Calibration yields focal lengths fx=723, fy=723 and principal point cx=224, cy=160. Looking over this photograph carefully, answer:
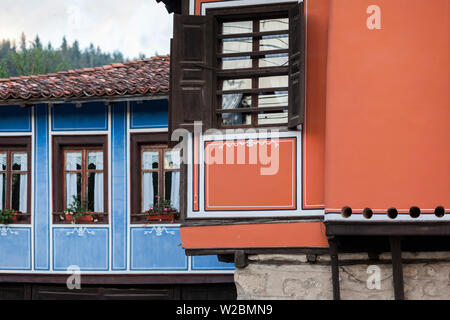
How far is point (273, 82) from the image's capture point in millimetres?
7406

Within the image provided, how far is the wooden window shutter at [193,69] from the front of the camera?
7.45 m

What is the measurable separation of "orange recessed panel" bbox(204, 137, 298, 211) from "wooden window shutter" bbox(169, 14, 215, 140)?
0.43 m

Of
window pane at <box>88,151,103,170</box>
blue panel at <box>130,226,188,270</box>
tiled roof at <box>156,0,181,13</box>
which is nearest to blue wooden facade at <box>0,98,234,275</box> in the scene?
blue panel at <box>130,226,188,270</box>

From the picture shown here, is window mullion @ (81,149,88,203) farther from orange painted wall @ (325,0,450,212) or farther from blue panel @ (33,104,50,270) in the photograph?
orange painted wall @ (325,0,450,212)

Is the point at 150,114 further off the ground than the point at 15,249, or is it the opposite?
the point at 150,114

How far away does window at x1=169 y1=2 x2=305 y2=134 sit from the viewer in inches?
291

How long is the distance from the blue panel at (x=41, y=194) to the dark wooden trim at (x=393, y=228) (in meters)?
6.93

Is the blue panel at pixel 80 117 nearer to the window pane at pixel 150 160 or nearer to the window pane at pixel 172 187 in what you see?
the window pane at pixel 150 160

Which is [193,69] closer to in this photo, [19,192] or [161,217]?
[161,217]

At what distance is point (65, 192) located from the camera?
12312 mm

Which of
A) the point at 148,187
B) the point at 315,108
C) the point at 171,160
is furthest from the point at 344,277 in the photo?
the point at 148,187

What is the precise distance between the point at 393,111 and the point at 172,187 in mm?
6044
